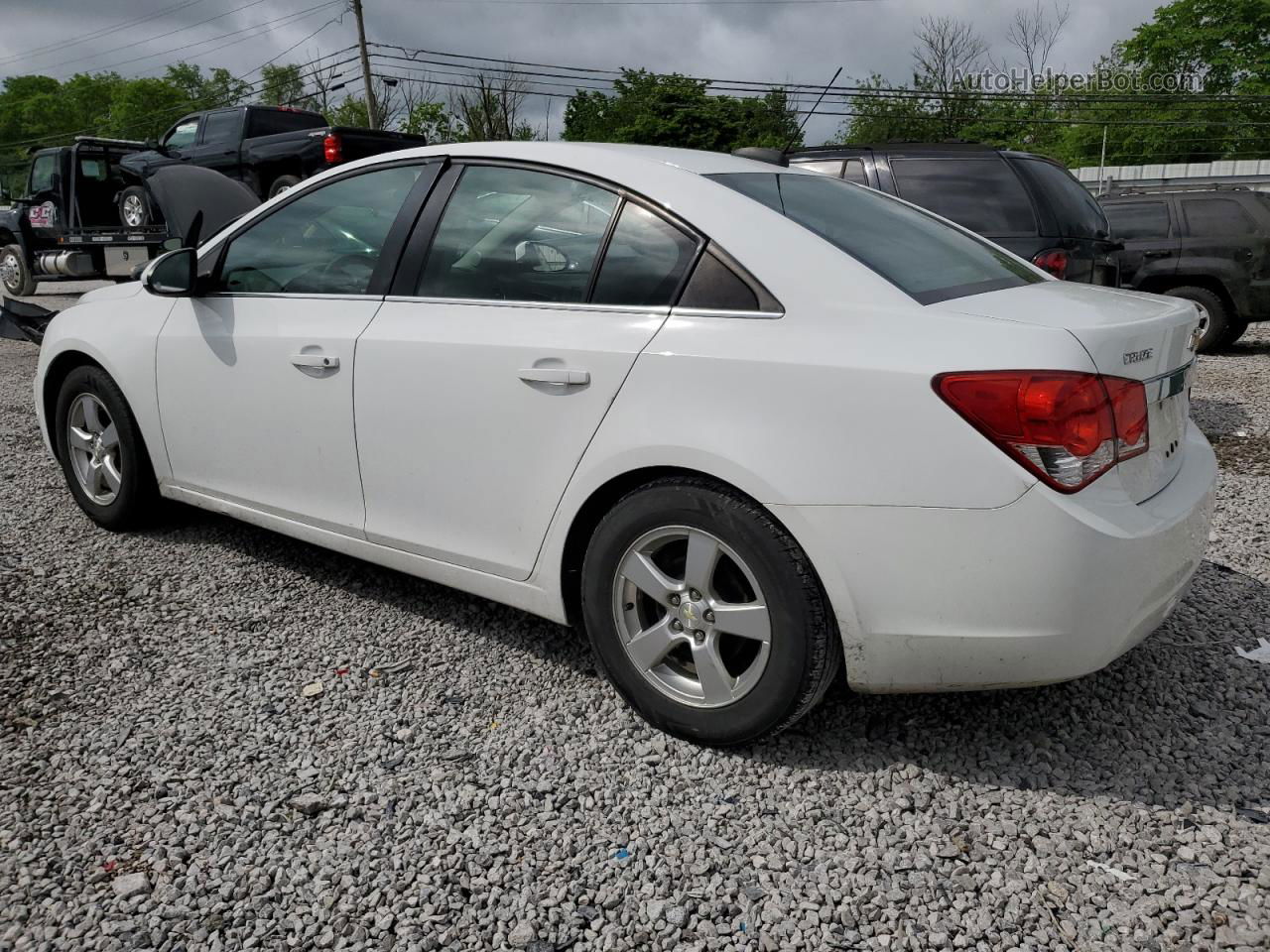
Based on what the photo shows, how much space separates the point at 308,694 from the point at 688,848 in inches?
54.5

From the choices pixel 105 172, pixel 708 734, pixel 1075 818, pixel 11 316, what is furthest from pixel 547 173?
pixel 105 172

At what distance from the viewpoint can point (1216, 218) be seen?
33.3 ft

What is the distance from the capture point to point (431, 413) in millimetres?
3057

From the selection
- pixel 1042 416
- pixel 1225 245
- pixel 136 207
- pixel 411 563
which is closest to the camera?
pixel 1042 416

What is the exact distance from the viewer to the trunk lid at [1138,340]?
2.33 meters

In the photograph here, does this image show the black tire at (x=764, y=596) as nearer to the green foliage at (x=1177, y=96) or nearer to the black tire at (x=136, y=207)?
the black tire at (x=136, y=207)

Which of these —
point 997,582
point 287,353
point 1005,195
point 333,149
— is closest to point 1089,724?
point 997,582

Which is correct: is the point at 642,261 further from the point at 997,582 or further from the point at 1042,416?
the point at 997,582

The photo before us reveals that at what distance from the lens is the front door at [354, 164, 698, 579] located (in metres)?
2.75

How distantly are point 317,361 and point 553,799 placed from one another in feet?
5.54

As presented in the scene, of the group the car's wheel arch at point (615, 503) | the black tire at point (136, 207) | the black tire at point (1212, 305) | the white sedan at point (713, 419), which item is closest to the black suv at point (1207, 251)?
the black tire at point (1212, 305)

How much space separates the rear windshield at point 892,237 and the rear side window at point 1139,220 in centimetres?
834

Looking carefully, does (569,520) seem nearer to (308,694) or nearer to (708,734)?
(708,734)

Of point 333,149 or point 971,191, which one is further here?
point 333,149
